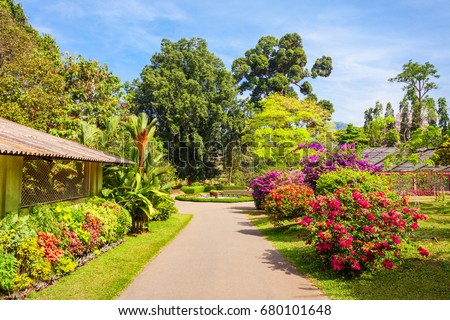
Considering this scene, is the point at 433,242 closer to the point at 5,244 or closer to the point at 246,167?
the point at 5,244

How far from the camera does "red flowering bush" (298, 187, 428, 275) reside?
7879 millimetres

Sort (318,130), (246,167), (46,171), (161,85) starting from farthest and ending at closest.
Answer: (246,167), (161,85), (318,130), (46,171)

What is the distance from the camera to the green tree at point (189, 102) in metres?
43.5

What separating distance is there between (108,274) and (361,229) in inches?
223

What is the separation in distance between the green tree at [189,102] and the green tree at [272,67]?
12.6 meters

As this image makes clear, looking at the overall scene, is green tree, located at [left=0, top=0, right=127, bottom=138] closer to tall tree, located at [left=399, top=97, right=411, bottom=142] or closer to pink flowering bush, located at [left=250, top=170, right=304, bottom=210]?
pink flowering bush, located at [left=250, top=170, right=304, bottom=210]

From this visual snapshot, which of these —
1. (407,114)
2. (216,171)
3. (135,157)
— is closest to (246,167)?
(216,171)

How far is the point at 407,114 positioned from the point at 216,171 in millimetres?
40110

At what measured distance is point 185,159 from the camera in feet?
148

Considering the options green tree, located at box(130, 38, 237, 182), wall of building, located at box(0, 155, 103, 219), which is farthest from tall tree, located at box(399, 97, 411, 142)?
wall of building, located at box(0, 155, 103, 219)

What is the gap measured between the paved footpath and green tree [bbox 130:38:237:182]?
31.7 metres

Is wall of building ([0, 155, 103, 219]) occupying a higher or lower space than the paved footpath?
higher

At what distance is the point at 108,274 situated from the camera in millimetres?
8188

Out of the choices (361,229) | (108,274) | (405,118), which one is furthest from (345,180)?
(405,118)
